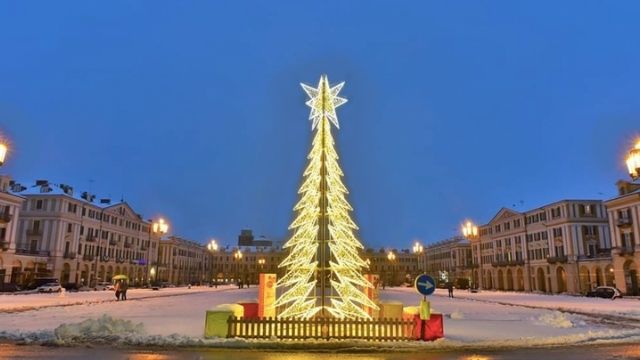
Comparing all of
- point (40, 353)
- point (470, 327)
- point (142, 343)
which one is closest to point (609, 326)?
point (470, 327)

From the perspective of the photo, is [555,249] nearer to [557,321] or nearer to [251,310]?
[557,321]

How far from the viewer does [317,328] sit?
15.2 metres

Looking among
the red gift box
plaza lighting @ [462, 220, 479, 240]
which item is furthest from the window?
the red gift box

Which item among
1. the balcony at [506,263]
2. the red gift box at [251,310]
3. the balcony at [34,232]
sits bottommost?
the red gift box at [251,310]

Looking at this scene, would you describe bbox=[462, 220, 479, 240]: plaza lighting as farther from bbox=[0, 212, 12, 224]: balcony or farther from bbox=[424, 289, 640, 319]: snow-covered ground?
bbox=[0, 212, 12, 224]: balcony

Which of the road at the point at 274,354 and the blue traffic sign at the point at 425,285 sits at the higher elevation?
the blue traffic sign at the point at 425,285

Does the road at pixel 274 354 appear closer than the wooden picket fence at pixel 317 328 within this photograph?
Yes

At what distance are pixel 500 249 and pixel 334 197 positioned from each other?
86.0m

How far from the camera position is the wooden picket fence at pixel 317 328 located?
49.0ft

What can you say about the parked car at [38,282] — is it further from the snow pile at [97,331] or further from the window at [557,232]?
the window at [557,232]

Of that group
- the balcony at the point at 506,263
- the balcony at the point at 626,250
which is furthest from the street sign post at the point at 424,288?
the balcony at the point at 506,263

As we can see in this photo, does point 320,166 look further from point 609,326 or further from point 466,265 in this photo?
point 466,265

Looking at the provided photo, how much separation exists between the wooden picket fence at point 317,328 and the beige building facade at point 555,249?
5880 centimetres

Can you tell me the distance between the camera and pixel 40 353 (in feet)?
40.9
